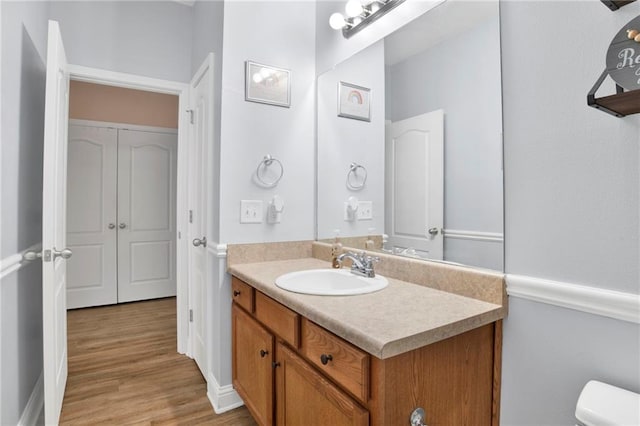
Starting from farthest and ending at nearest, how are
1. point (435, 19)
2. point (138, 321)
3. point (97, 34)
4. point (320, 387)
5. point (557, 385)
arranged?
1. point (138, 321)
2. point (97, 34)
3. point (435, 19)
4. point (320, 387)
5. point (557, 385)

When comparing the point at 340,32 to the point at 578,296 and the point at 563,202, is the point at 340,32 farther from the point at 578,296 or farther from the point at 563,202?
the point at 578,296

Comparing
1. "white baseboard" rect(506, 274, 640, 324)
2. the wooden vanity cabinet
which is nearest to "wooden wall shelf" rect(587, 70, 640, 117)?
"white baseboard" rect(506, 274, 640, 324)

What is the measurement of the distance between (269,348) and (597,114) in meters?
1.44

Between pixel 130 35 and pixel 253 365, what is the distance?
2.46 m

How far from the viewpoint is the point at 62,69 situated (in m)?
1.97

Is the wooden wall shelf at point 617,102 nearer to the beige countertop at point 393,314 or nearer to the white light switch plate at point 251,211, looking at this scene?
the beige countertop at point 393,314

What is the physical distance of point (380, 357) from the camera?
908 mm

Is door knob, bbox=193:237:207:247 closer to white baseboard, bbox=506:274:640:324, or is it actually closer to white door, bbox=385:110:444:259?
white door, bbox=385:110:444:259

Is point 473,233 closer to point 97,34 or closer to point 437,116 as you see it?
point 437,116

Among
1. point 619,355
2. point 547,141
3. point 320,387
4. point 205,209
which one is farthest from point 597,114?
point 205,209

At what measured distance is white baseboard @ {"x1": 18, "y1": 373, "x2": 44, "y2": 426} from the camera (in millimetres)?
1715

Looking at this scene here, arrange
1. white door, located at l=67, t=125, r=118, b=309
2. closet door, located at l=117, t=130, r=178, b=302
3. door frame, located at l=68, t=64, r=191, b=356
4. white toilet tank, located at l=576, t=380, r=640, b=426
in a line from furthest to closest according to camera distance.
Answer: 1. closet door, located at l=117, t=130, r=178, b=302
2. white door, located at l=67, t=125, r=118, b=309
3. door frame, located at l=68, t=64, r=191, b=356
4. white toilet tank, located at l=576, t=380, r=640, b=426

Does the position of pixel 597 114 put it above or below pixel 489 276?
above

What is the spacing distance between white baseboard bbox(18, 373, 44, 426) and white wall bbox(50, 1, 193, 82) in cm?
206
